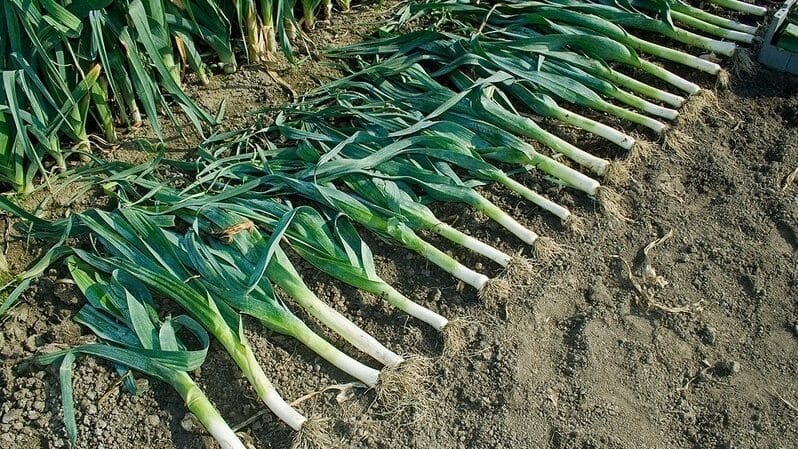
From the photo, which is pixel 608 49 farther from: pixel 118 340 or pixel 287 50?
pixel 118 340

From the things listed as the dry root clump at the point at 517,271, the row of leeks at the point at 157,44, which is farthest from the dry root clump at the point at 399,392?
the row of leeks at the point at 157,44

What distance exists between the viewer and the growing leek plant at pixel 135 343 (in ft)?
6.65

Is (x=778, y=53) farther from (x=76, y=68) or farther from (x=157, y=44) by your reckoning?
(x=76, y=68)

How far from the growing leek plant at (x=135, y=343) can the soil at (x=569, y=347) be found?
0.06 m

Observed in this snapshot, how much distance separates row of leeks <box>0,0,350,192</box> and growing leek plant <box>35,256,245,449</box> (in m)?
0.47

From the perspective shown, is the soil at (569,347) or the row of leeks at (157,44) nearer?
the soil at (569,347)

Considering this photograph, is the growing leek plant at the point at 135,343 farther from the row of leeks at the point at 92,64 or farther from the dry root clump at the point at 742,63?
the dry root clump at the point at 742,63

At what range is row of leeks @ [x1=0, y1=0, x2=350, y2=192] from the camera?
7.93 ft

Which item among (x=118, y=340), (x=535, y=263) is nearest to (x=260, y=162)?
(x=118, y=340)

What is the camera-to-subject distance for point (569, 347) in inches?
87.9

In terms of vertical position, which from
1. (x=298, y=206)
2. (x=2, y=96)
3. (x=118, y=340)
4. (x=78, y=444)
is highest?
(x=2, y=96)

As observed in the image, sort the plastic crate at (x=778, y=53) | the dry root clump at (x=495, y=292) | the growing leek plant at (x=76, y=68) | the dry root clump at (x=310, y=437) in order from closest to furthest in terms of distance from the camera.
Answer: the dry root clump at (x=310, y=437)
the dry root clump at (x=495, y=292)
the growing leek plant at (x=76, y=68)
the plastic crate at (x=778, y=53)

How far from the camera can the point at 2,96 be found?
246 cm

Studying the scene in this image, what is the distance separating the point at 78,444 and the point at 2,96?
113cm
